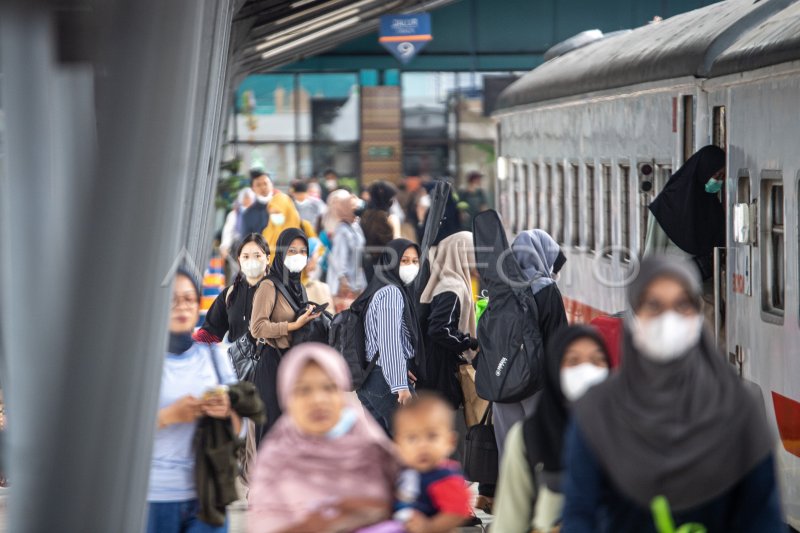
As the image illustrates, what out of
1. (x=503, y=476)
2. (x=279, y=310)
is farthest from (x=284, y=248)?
(x=503, y=476)

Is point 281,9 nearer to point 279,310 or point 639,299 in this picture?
point 279,310

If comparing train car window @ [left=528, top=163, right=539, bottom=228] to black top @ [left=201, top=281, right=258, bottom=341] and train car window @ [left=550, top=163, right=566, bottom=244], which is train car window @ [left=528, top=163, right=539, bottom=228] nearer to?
train car window @ [left=550, top=163, right=566, bottom=244]

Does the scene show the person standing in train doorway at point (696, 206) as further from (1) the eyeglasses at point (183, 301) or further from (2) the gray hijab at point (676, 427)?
(2) the gray hijab at point (676, 427)

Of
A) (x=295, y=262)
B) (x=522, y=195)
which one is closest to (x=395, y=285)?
(x=295, y=262)

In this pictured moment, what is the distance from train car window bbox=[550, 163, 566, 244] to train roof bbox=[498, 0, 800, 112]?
0.81 metres

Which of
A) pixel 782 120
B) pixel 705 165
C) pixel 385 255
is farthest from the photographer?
pixel 705 165

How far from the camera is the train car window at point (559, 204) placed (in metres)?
16.5

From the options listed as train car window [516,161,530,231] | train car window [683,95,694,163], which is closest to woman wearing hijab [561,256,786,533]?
train car window [683,95,694,163]

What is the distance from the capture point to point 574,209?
15.9 metres

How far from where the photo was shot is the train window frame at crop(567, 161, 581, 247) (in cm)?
1559

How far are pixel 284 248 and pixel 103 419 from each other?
4.37 m

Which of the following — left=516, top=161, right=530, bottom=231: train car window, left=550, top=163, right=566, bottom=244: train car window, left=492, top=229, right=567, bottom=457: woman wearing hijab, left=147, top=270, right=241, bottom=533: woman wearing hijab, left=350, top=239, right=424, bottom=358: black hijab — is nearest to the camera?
left=147, top=270, right=241, bottom=533: woman wearing hijab

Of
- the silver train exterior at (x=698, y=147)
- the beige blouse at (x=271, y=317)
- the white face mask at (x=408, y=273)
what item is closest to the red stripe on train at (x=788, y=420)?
the silver train exterior at (x=698, y=147)

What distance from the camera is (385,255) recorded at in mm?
8992
